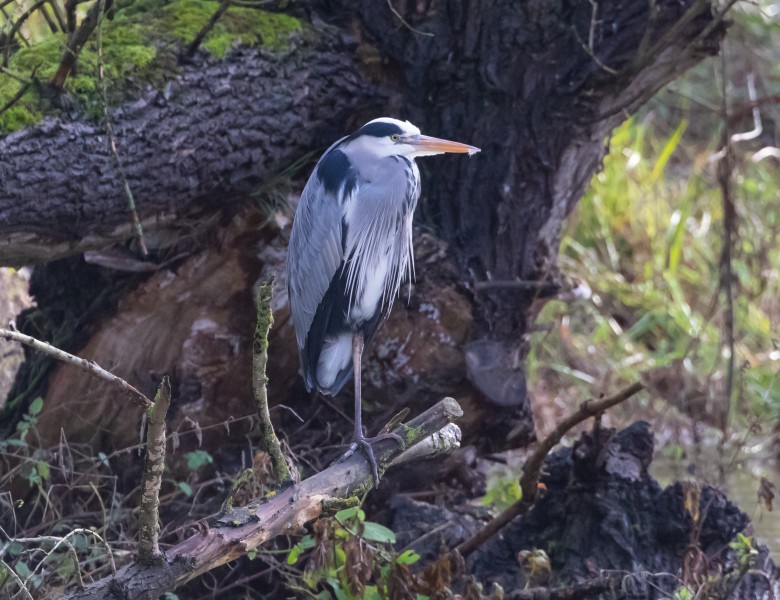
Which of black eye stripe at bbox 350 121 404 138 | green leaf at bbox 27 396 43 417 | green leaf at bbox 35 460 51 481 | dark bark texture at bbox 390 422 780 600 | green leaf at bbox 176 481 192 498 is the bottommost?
dark bark texture at bbox 390 422 780 600

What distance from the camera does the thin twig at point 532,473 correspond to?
315 centimetres

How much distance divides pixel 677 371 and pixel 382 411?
286cm

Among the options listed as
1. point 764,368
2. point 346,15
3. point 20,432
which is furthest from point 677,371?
point 20,432

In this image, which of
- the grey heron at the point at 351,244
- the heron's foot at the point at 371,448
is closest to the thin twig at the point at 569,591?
the heron's foot at the point at 371,448

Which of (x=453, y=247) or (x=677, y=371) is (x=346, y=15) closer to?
(x=453, y=247)

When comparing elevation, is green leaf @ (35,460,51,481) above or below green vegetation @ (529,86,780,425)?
above

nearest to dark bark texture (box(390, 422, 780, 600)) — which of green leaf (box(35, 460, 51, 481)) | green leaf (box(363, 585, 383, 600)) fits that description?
green leaf (box(363, 585, 383, 600))

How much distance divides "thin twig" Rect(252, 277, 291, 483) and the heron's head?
41.6 inches

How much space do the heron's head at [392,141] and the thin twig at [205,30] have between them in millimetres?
537

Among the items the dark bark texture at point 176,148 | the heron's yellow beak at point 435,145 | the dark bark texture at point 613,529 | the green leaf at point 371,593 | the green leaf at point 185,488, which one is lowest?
the dark bark texture at point 613,529

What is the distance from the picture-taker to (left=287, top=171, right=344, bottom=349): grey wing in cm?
334

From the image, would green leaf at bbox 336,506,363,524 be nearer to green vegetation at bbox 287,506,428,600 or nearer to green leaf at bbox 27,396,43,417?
green vegetation at bbox 287,506,428,600

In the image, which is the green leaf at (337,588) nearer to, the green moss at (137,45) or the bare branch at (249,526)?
the bare branch at (249,526)

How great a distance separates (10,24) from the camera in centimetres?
328
